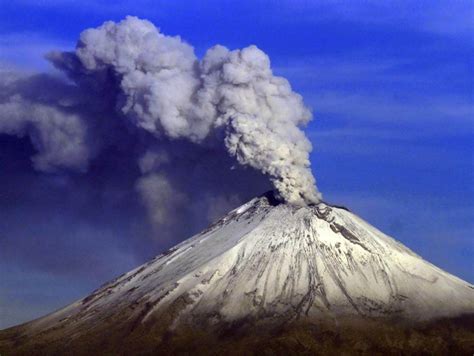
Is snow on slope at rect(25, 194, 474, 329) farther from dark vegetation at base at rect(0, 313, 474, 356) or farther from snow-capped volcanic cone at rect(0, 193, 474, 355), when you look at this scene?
dark vegetation at base at rect(0, 313, 474, 356)

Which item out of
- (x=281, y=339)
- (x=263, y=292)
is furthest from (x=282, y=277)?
(x=281, y=339)

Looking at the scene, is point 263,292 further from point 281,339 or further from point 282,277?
point 281,339

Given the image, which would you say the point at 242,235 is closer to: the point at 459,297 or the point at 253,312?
the point at 253,312

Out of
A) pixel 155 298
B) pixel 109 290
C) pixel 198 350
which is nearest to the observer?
pixel 198 350

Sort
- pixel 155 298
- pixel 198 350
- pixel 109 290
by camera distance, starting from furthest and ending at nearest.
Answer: pixel 109 290 → pixel 155 298 → pixel 198 350

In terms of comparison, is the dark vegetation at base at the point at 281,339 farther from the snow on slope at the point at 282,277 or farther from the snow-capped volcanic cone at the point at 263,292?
the snow on slope at the point at 282,277

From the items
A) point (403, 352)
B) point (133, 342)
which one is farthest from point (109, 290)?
point (403, 352)

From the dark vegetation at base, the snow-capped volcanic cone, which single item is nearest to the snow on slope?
the snow-capped volcanic cone
